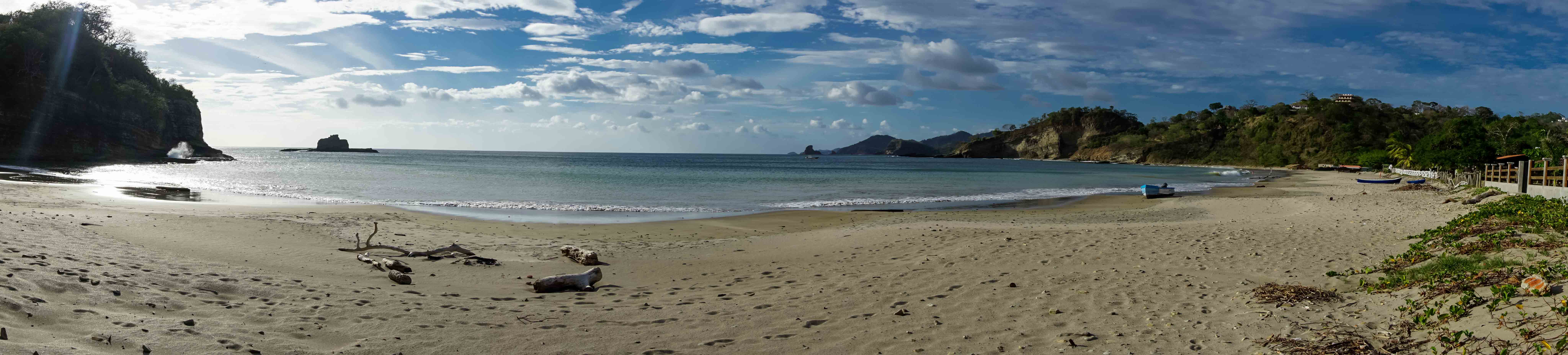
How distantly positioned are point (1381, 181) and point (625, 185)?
148 ft

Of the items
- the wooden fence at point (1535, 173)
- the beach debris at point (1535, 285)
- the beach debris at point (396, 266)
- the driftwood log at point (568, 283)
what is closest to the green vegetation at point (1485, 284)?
the beach debris at point (1535, 285)

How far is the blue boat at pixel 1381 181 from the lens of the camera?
4075 centimetres

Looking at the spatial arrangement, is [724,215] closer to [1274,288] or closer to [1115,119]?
[1274,288]

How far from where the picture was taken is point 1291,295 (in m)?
6.56

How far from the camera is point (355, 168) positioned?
5641cm

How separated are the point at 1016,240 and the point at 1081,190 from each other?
2538cm

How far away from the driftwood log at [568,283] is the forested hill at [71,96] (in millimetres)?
56695

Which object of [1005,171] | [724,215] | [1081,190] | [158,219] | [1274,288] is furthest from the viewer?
[1005,171]

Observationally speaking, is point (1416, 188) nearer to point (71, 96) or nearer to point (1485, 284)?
point (1485, 284)

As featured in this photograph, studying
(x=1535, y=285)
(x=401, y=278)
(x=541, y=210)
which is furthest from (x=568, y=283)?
(x=541, y=210)

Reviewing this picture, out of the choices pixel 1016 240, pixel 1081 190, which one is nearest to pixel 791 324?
pixel 1016 240

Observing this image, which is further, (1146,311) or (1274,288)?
(1274,288)

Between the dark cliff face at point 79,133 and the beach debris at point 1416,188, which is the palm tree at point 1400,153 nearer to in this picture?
the beach debris at point 1416,188

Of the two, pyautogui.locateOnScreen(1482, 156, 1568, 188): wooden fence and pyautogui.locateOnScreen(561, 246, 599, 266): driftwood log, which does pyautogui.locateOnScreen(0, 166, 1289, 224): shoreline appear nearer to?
pyautogui.locateOnScreen(561, 246, 599, 266): driftwood log
